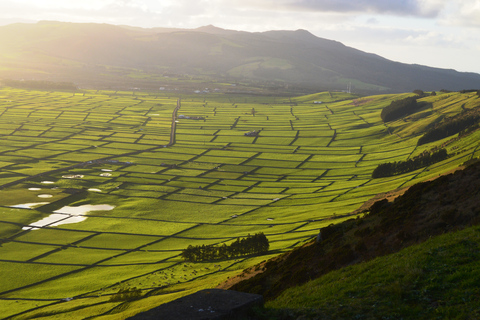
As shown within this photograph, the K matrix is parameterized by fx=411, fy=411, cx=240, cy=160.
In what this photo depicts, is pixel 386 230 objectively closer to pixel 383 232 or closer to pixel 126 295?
pixel 383 232

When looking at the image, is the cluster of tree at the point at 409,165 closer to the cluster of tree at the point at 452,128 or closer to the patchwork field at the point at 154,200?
the patchwork field at the point at 154,200

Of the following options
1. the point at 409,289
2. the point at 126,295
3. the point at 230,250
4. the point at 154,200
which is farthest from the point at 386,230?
the point at 154,200

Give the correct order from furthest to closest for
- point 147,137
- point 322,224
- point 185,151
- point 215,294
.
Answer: point 147,137 < point 185,151 < point 322,224 < point 215,294

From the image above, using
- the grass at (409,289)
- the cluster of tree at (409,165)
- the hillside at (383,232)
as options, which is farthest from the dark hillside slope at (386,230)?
the cluster of tree at (409,165)

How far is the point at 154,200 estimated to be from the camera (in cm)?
11662

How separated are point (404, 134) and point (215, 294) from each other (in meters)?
179

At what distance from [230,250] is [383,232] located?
4263 centimetres

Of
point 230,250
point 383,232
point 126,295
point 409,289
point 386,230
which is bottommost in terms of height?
point 126,295

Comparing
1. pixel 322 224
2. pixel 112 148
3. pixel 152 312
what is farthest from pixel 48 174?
pixel 152 312

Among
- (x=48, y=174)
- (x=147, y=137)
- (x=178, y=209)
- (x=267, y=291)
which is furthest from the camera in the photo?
(x=147, y=137)

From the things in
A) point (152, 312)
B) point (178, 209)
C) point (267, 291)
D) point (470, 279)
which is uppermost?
point (470, 279)

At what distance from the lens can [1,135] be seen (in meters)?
184

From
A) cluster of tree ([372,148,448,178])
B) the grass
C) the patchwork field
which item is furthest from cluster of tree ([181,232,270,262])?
cluster of tree ([372,148,448,178])

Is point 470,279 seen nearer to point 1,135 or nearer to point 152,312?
point 152,312
